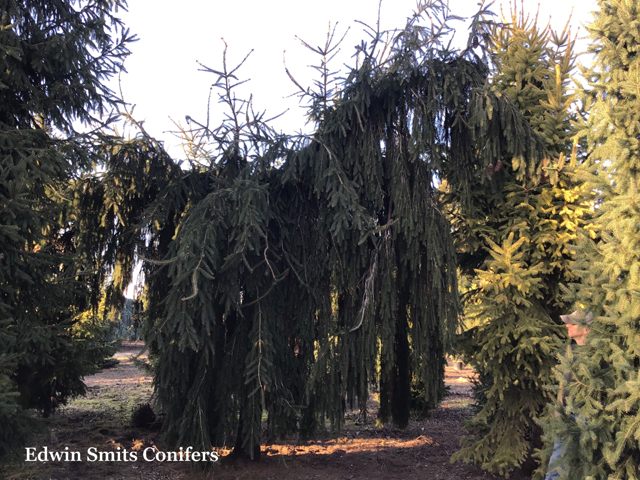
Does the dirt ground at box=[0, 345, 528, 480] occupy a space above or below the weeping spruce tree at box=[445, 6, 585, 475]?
below

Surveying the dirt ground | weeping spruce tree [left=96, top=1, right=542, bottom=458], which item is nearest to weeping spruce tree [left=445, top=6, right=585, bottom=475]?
weeping spruce tree [left=96, top=1, right=542, bottom=458]

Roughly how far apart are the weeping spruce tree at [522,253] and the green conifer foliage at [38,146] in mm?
5123

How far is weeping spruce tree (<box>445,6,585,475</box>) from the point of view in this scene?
209 inches

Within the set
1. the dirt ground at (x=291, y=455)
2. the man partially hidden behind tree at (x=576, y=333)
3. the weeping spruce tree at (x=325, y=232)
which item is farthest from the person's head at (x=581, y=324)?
the dirt ground at (x=291, y=455)

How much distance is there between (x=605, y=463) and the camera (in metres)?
3.31

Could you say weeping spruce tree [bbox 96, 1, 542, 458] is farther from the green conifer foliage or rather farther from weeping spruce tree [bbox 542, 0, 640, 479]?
weeping spruce tree [bbox 542, 0, 640, 479]

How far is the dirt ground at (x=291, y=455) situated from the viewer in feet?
19.3

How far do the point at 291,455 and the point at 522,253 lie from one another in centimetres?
455

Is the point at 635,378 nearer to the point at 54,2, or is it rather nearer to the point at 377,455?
the point at 377,455

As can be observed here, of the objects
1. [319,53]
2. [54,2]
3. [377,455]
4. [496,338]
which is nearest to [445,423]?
[377,455]

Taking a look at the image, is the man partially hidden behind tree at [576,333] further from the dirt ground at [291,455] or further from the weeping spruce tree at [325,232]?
the dirt ground at [291,455]

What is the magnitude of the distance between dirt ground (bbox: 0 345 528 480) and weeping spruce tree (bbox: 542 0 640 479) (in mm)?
3166

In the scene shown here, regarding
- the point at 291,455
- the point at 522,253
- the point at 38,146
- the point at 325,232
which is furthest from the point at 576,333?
the point at 38,146

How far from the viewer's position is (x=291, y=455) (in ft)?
22.3
